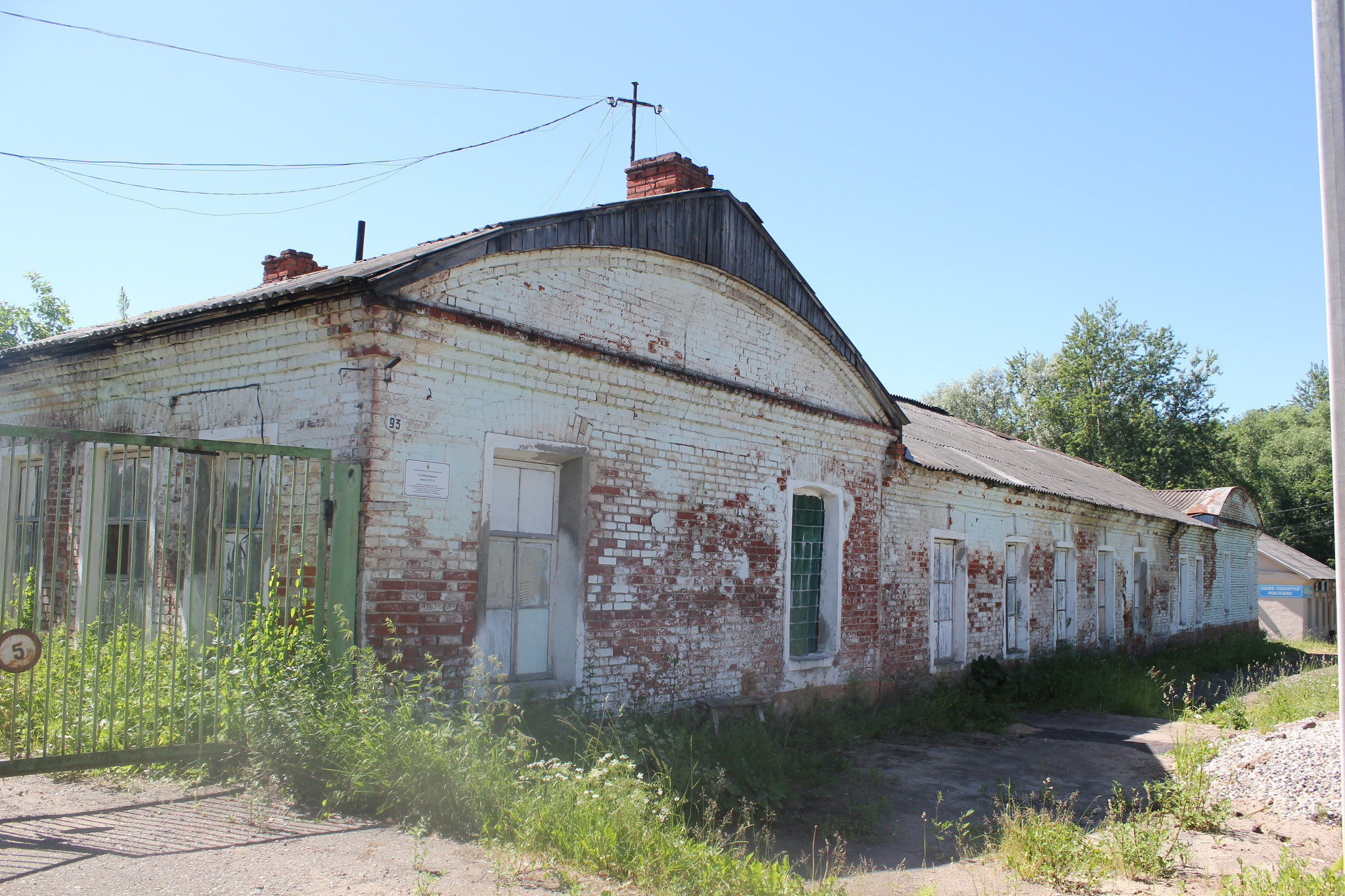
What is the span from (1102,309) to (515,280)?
37.6 metres

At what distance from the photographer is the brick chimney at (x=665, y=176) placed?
9469mm

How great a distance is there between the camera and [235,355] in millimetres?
6902

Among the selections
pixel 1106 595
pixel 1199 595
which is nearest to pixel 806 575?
pixel 1106 595

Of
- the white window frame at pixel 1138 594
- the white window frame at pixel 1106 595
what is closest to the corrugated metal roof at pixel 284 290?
the white window frame at pixel 1106 595

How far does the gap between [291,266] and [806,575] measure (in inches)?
278

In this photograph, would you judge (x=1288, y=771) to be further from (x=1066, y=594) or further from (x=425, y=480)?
(x=1066, y=594)

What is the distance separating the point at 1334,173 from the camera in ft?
16.0

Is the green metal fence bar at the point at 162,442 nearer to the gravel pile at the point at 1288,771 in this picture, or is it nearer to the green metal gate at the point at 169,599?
the green metal gate at the point at 169,599

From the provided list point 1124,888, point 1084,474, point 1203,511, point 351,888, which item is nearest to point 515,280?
point 351,888

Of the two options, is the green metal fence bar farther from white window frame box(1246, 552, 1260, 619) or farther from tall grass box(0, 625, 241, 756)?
white window frame box(1246, 552, 1260, 619)

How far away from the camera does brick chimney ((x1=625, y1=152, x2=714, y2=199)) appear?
31.1 ft

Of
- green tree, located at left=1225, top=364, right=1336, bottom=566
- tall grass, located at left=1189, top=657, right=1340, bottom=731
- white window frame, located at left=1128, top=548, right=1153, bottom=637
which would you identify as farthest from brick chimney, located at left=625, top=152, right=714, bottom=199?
green tree, located at left=1225, top=364, right=1336, bottom=566

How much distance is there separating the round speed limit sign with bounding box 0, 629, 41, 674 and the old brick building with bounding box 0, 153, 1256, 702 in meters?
1.74

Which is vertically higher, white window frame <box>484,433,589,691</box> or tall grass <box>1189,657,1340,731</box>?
white window frame <box>484,433,589,691</box>
